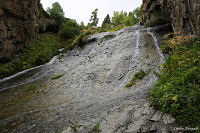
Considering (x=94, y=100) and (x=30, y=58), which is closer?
(x=94, y=100)

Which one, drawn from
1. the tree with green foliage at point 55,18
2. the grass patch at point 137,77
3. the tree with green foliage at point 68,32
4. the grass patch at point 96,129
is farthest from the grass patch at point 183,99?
the tree with green foliage at point 55,18

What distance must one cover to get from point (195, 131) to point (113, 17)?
219ft

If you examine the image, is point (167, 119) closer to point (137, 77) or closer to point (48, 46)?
point (137, 77)

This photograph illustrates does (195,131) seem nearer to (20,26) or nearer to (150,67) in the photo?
(150,67)

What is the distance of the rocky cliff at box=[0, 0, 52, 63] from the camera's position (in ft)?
47.0

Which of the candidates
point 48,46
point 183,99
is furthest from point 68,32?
point 183,99

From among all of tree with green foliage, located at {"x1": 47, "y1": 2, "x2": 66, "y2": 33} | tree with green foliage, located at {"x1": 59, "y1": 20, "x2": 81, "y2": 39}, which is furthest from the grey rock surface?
tree with green foliage, located at {"x1": 47, "y1": 2, "x2": 66, "y2": 33}

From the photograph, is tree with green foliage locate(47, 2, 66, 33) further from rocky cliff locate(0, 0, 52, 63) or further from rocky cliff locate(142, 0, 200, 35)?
rocky cliff locate(142, 0, 200, 35)

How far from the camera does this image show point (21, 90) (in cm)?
942

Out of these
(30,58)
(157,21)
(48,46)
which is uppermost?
(157,21)

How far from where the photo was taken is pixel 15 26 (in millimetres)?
16391

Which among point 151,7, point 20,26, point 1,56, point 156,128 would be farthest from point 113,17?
point 156,128

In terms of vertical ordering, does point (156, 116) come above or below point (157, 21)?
below

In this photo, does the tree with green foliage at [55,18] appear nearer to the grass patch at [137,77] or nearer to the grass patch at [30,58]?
the grass patch at [30,58]
